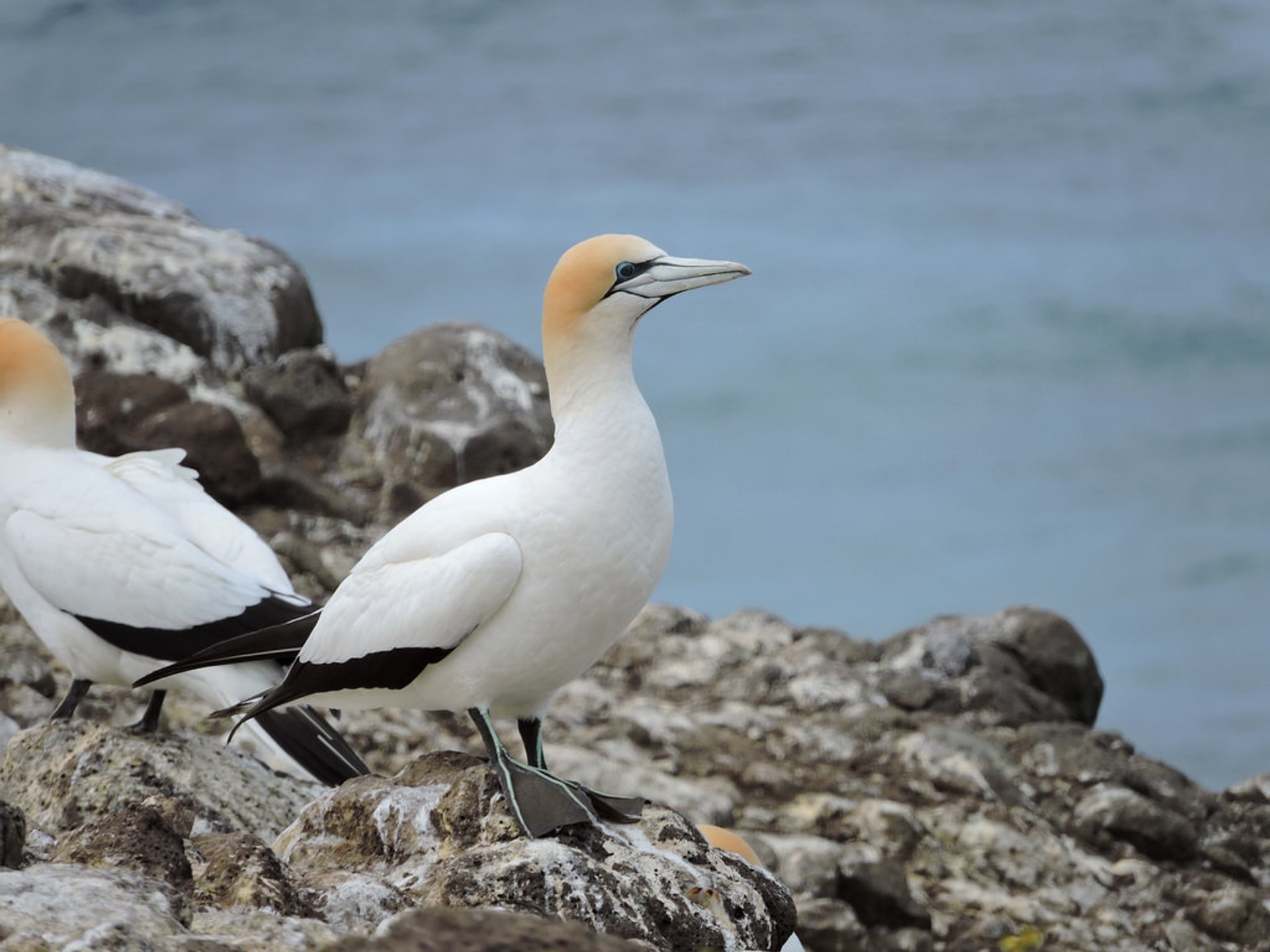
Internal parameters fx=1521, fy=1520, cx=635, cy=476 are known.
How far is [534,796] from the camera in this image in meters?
3.61

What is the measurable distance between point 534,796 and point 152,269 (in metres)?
8.45

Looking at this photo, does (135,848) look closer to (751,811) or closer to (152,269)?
(751,811)

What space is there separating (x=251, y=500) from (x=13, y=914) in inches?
284

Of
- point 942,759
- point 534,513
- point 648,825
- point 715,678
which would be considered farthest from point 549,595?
point 715,678

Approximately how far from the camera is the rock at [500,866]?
329 centimetres

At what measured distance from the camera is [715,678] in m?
9.25

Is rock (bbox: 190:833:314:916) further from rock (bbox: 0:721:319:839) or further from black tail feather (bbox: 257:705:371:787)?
black tail feather (bbox: 257:705:371:787)

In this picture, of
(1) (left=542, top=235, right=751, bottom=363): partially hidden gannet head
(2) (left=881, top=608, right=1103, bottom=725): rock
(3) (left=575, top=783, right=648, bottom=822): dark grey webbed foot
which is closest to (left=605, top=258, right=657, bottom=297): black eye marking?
(1) (left=542, top=235, right=751, bottom=363): partially hidden gannet head

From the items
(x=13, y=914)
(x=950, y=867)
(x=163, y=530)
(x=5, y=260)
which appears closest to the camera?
(x=13, y=914)

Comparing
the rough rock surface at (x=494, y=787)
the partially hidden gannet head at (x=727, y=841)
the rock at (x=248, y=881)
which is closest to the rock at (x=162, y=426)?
the rough rock surface at (x=494, y=787)

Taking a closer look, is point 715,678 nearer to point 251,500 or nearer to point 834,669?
point 834,669

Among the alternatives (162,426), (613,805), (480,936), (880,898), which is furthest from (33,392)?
(880,898)

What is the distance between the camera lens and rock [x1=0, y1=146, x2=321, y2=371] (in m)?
10.9

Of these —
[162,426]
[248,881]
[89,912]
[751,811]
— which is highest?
[89,912]
